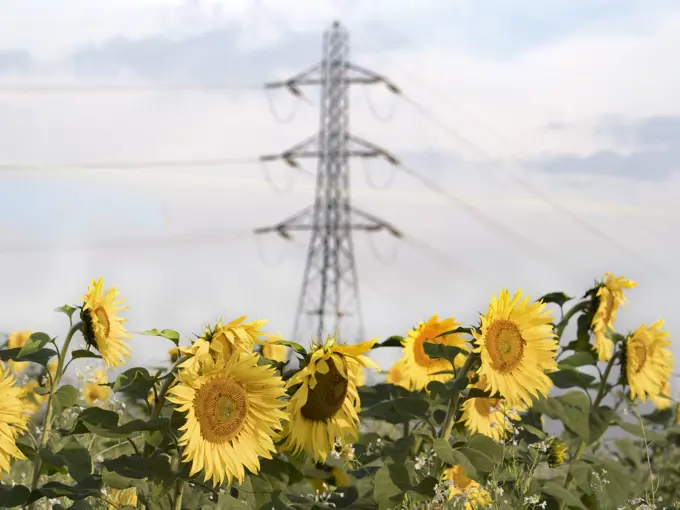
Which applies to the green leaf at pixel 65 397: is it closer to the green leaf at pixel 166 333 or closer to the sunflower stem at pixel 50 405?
the sunflower stem at pixel 50 405

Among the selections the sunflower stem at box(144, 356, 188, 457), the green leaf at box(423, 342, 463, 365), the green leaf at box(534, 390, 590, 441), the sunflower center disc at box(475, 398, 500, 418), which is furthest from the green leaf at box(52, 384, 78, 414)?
the green leaf at box(534, 390, 590, 441)

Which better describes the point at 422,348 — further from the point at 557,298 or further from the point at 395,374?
the point at 395,374

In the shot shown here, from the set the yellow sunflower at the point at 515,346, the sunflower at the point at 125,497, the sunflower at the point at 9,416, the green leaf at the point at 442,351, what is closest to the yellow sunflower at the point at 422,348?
the yellow sunflower at the point at 515,346

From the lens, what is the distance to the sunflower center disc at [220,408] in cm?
308

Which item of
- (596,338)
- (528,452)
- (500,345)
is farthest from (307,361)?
(596,338)

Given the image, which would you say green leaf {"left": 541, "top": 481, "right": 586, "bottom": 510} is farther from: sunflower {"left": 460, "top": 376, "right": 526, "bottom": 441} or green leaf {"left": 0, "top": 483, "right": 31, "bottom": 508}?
green leaf {"left": 0, "top": 483, "right": 31, "bottom": 508}

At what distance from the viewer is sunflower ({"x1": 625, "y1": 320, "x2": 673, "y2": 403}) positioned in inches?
186

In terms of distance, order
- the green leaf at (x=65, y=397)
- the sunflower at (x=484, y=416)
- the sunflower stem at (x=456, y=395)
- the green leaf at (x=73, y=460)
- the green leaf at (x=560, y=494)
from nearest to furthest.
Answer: the green leaf at (x=73, y=460) → the sunflower stem at (x=456, y=395) → the green leaf at (x=65, y=397) → the green leaf at (x=560, y=494) → the sunflower at (x=484, y=416)

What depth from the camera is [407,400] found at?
11.6 ft

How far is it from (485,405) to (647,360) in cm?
102

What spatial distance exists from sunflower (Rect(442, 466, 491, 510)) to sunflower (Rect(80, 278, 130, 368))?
1400 millimetres

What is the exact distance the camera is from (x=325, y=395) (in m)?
3.37

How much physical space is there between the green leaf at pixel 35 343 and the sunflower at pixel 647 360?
2812mm

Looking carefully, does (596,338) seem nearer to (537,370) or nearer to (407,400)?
(537,370)
